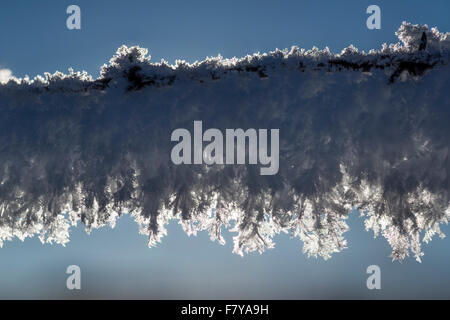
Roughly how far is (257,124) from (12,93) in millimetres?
2593

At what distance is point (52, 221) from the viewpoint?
3.51 metres

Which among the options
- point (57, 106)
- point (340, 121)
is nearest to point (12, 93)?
point (57, 106)

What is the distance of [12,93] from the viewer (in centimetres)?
367

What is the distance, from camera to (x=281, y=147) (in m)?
3.22

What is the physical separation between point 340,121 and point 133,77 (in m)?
2.02

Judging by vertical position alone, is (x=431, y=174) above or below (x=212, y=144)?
below

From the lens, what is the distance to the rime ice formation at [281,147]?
3135 millimetres

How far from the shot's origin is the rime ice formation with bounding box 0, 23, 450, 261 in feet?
10.3
